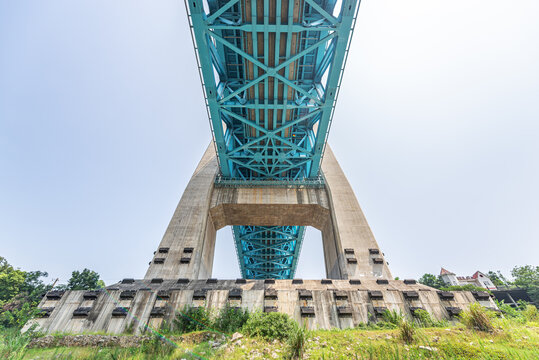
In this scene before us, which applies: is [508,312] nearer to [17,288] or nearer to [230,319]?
[230,319]

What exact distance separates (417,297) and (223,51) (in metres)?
19.6

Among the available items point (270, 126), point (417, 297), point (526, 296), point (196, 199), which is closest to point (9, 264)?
point (196, 199)

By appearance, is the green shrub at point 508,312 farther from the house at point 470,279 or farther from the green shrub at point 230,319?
the house at point 470,279

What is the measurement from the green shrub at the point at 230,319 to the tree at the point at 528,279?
49233 millimetres

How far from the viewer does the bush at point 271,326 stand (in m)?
8.70

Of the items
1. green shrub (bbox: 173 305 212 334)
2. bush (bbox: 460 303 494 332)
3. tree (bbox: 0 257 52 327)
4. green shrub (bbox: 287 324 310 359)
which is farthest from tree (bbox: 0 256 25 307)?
bush (bbox: 460 303 494 332)

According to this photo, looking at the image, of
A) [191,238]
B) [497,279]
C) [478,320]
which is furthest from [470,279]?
[191,238]

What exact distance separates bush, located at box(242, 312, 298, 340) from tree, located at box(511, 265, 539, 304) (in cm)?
4866

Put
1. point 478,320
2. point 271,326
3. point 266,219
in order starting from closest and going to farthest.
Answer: point 478,320, point 271,326, point 266,219

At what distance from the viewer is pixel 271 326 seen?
907 centimetres

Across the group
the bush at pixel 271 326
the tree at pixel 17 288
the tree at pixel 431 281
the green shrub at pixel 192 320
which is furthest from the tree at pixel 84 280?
the tree at pixel 431 281

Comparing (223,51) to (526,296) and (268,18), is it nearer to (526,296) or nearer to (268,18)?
(268,18)

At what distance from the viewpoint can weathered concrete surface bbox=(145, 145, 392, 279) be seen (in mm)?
16766

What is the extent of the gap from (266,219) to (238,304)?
43.4 ft
